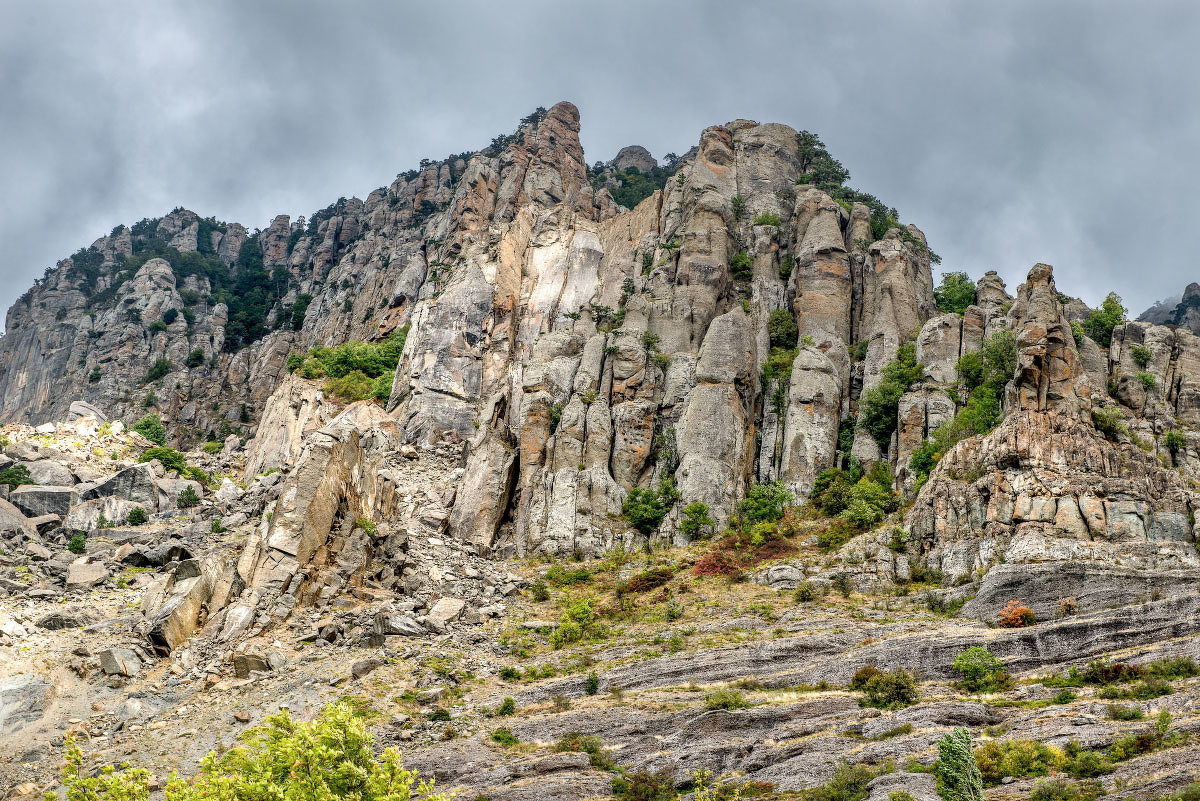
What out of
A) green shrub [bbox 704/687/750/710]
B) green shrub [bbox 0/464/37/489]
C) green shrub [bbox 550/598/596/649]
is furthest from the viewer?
green shrub [bbox 0/464/37/489]

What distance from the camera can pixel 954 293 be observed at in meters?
79.2

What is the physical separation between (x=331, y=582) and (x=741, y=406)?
30475 millimetres

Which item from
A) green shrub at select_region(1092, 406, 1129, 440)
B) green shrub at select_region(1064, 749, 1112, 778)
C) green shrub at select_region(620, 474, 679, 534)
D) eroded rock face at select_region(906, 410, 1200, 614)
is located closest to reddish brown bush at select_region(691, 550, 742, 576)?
green shrub at select_region(620, 474, 679, 534)

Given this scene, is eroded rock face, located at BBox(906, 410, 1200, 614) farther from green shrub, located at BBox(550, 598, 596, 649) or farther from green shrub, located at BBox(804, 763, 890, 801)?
green shrub, located at BBox(550, 598, 596, 649)

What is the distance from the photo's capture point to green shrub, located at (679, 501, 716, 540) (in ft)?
190

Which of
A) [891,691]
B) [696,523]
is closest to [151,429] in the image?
[696,523]

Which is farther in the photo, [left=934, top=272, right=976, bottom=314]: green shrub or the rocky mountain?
the rocky mountain

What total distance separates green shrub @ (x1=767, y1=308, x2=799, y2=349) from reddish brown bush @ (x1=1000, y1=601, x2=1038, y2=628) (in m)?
36.7

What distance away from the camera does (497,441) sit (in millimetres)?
66875

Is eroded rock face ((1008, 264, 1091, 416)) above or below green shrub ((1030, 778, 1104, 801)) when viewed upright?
above

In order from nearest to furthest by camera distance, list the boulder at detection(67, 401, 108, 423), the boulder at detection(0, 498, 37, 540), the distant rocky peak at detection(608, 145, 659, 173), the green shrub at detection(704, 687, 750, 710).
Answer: the green shrub at detection(704, 687, 750, 710) → the boulder at detection(0, 498, 37, 540) → the boulder at detection(67, 401, 108, 423) → the distant rocky peak at detection(608, 145, 659, 173)

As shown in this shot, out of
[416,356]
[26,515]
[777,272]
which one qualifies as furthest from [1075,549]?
[26,515]

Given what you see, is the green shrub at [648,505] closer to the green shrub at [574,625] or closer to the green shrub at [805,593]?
the green shrub at [574,625]

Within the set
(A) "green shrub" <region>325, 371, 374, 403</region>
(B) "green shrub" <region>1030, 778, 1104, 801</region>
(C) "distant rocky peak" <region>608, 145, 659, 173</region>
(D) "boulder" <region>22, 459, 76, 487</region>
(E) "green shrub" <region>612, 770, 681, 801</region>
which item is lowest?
(E) "green shrub" <region>612, 770, 681, 801</region>
